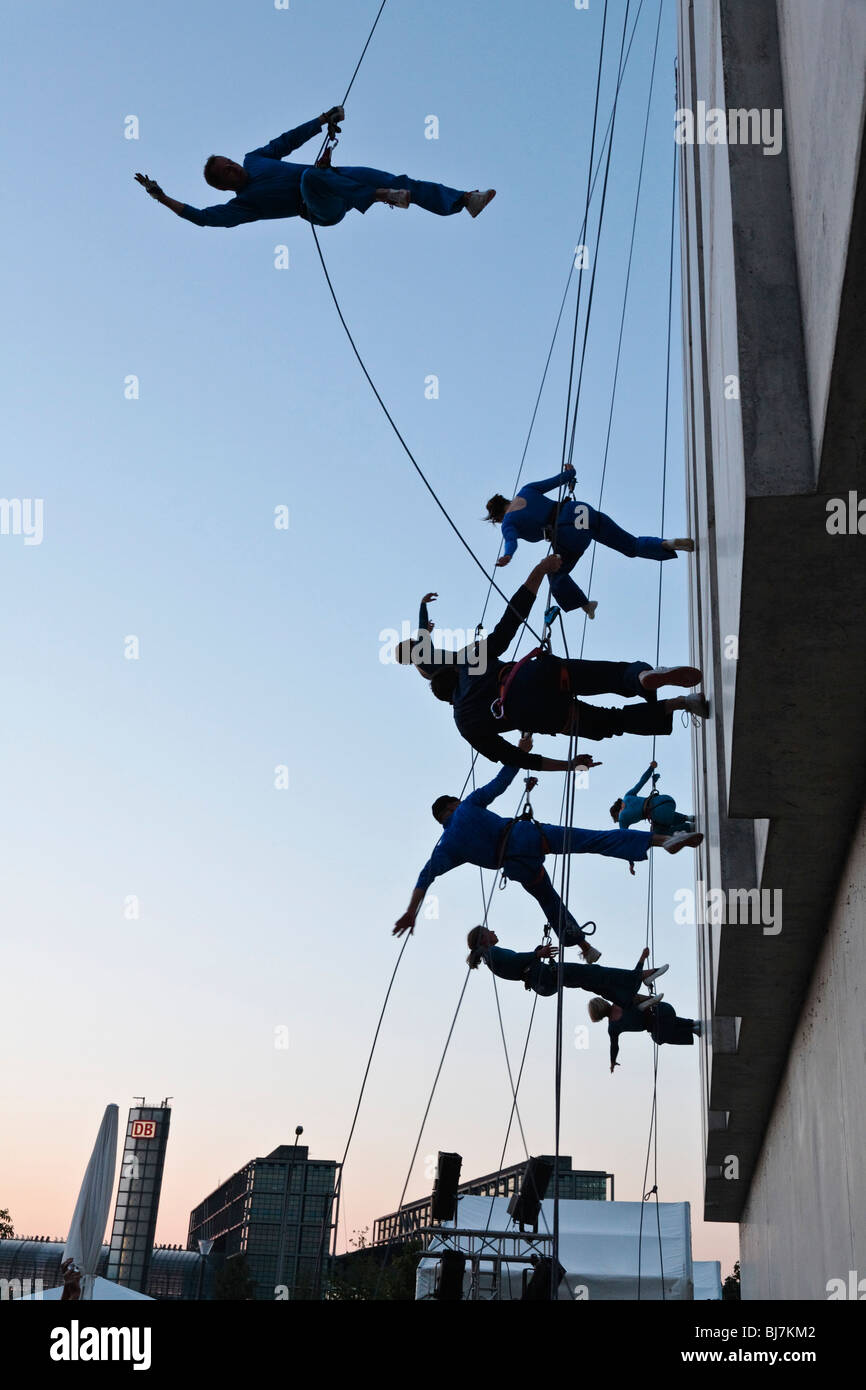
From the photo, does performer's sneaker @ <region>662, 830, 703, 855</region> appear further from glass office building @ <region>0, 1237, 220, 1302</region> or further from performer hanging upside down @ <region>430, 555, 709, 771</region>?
glass office building @ <region>0, 1237, 220, 1302</region>

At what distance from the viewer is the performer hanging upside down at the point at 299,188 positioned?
21.7 feet

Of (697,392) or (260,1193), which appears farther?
(260,1193)

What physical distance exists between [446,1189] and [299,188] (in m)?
7.44

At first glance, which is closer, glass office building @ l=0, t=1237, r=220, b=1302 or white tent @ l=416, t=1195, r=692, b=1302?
white tent @ l=416, t=1195, r=692, b=1302

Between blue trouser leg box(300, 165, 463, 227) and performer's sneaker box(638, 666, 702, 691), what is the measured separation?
288cm

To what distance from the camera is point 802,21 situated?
8.38ft

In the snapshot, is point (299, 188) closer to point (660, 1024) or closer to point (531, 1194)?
point (660, 1024)

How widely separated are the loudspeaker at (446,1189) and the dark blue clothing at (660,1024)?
72.3 inches

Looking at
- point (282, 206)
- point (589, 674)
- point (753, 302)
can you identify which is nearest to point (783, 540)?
point (753, 302)

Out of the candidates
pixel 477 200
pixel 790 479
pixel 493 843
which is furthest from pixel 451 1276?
pixel 790 479

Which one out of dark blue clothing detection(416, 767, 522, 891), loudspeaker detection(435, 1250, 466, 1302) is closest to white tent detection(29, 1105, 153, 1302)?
loudspeaker detection(435, 1250, 466, 1302)

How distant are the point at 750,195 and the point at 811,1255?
15.6 feet

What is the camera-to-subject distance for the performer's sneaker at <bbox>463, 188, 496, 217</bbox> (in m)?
6.29
